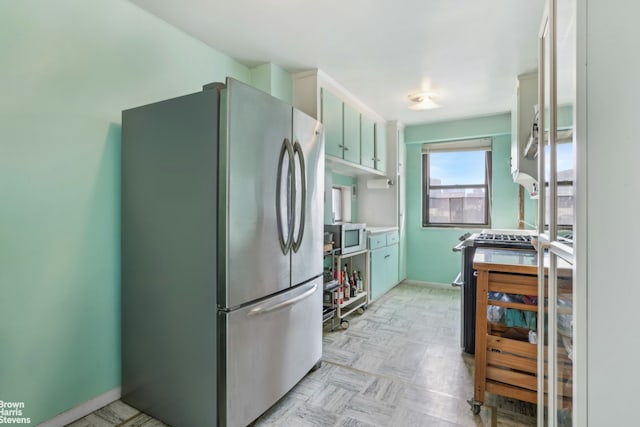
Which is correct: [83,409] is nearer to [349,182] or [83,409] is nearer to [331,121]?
[331,121]

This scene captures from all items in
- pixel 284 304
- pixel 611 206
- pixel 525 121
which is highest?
pixel 525 121

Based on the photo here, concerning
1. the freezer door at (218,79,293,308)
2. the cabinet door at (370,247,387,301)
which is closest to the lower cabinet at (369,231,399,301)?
the cabinet door at (370,247,387,301)

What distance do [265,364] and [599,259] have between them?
152 centimetres

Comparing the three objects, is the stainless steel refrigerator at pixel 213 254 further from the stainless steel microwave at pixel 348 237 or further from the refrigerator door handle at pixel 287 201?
the stainless steel microwave at pixel 348 237

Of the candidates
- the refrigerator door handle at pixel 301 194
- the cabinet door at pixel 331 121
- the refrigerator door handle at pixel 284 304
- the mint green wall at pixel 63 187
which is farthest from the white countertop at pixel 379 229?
the mint green wall at pixel 63 187

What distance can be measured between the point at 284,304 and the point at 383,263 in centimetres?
233

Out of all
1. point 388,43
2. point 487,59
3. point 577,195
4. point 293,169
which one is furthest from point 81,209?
point 487,59

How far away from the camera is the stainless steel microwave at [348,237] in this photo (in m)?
2.91

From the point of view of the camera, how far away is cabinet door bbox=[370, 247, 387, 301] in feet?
11.6

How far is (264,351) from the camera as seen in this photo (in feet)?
Answer: 5.39

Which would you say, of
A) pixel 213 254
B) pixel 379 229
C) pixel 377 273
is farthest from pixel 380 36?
pixel 377 273

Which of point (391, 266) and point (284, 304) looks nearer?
point (284, 304)

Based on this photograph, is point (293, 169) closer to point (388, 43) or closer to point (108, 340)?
point (388, 43)

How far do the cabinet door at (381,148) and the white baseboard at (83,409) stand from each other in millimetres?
3355
